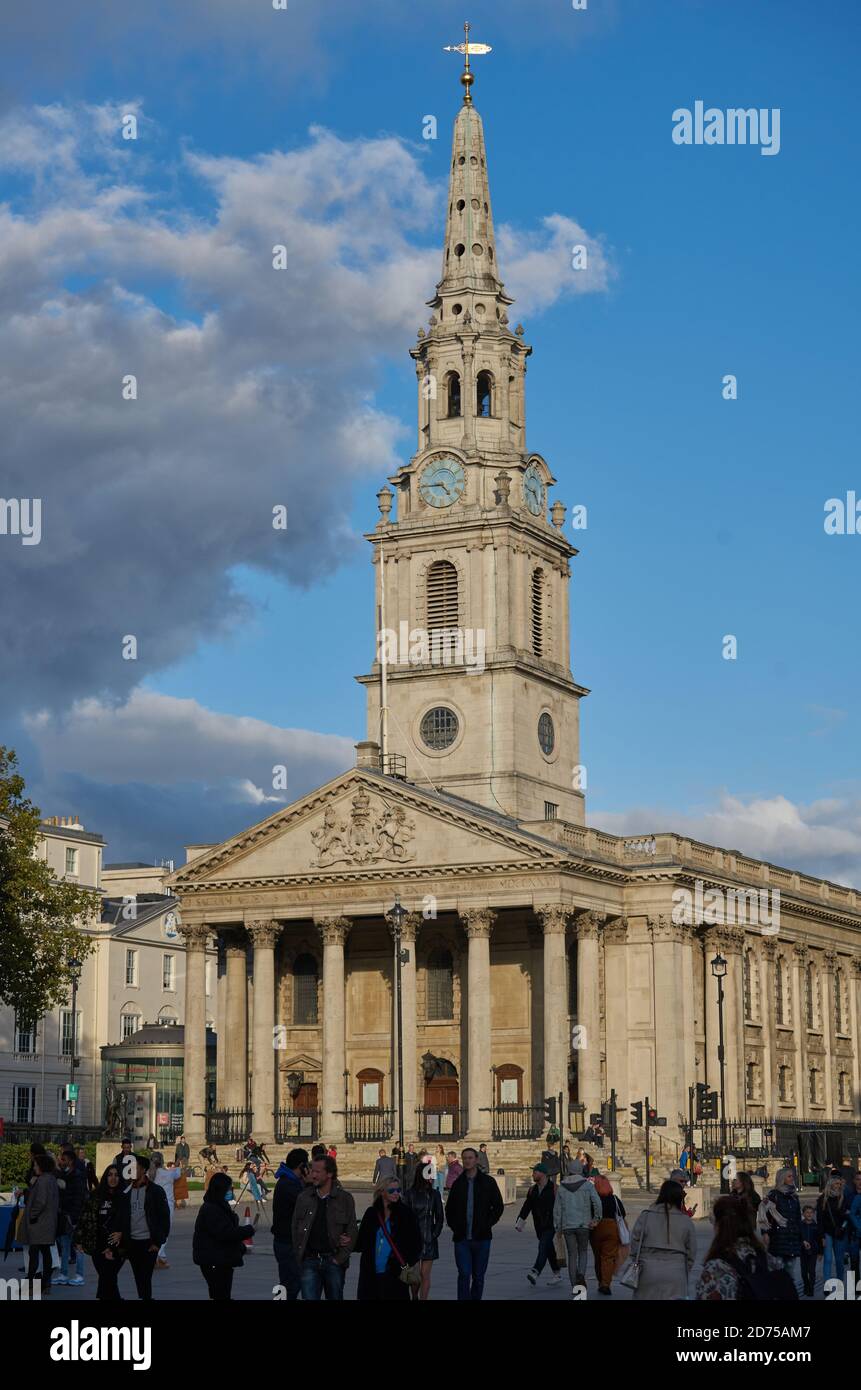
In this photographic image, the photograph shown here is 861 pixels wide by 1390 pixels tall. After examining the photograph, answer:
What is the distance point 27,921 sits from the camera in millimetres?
63312

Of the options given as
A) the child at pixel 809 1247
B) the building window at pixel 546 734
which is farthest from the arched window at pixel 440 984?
the child at pixel 809 1247

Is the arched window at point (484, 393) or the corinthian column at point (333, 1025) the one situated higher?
the arched window at point (484, 393)

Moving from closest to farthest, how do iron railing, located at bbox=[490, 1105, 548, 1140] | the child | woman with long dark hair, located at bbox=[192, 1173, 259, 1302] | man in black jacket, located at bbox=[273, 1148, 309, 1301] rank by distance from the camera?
woman with long dark hair, located at bbox=[192, 1173, 259, 1302]
man in black jacket, located at bbox=[273, 1148, 309, 1301]
the child
iron railing, located at bbox=[490, 1105, 548, 1140]

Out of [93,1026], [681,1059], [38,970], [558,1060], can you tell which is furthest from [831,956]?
[38,970]

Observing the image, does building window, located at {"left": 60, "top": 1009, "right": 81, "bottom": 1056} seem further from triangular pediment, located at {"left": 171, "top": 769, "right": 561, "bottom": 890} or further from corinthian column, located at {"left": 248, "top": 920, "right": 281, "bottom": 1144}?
corinthian column, located at {"left": 248, "top": 920, "right": 281, "bottom": 1144}

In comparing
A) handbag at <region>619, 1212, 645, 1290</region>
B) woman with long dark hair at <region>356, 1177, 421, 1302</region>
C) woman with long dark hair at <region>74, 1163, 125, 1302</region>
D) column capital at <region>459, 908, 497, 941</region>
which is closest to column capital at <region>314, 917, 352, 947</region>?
column capital at <region>459, 908, 497, 941</region>

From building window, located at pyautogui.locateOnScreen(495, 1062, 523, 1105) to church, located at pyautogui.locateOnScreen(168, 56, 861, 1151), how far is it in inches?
3.7

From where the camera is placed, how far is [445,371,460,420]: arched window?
99.2m

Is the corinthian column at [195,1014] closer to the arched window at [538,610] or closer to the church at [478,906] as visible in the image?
the church at [478,906]

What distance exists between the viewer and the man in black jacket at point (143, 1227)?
1008 inches

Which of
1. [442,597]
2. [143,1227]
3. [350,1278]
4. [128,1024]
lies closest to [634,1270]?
[143,1227]

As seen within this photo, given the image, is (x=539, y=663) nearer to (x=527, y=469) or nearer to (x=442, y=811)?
(x=527, y=469)

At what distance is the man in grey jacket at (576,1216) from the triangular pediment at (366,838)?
47.1 meters

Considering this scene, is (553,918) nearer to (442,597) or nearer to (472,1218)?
(442,597)
